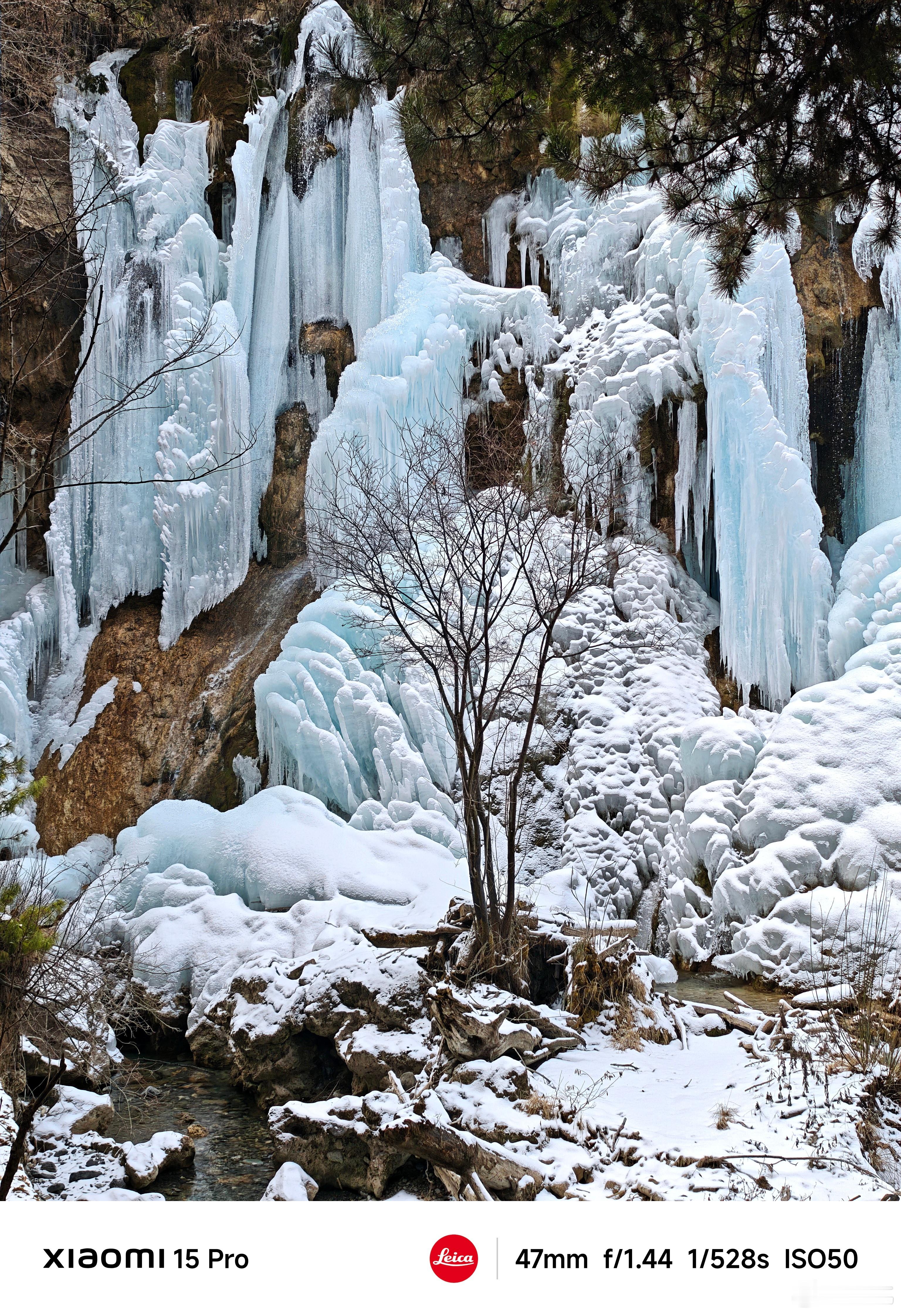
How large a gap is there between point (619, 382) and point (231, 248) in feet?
14.3

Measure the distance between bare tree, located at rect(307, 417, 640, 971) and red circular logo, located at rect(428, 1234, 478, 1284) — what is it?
2586mm

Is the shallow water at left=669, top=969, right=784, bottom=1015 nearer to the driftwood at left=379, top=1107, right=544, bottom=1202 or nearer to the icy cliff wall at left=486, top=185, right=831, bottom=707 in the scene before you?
the driftwood at left=379, top=1107, right=544, bottom=1202

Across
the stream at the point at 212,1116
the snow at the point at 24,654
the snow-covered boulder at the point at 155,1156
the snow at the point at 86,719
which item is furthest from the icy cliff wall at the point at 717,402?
the snow at the point at 24,654

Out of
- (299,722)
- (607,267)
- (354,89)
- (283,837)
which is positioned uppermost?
(607,267)

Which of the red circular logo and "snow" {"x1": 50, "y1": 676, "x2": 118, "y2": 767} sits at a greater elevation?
"snow" {"x1": 50, "y1": 676, "x2": 118, "y2": 767}

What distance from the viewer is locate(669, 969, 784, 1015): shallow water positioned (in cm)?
495

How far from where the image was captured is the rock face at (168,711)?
8.41 m

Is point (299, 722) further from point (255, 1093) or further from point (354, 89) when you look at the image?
point (354, 89)

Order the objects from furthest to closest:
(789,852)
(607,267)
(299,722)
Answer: (607,267), (299,722), (789,852)

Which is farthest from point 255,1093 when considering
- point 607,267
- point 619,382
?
point 607,267

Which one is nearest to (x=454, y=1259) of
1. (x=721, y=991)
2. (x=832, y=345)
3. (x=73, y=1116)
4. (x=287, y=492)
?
(x=73, y=1116)

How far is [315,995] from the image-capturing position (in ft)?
16.3

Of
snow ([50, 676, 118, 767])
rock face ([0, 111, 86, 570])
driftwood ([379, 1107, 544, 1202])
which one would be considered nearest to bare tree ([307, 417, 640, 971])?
driftwood ([379, 1107, 544, 1202])

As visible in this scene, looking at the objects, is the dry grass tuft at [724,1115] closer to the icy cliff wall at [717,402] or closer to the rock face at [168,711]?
the icy cliff wall at [717,402]
